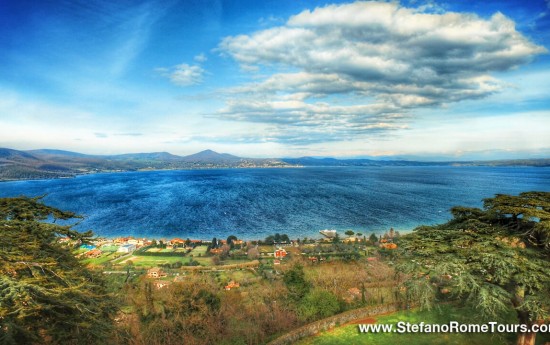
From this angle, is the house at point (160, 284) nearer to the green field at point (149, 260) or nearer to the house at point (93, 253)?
the green field at point (149, 260)

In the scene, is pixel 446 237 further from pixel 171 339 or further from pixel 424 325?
pixel 171 339

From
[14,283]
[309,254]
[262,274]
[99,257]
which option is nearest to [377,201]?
[309,254]

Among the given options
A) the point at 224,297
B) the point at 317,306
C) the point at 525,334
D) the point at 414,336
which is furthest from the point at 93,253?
the point at 525,334

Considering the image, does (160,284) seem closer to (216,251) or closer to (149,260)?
(149,260)

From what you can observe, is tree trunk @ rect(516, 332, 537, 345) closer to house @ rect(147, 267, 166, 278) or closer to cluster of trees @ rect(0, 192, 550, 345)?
cluster of trees @ rect(0, 192, 550, 345)

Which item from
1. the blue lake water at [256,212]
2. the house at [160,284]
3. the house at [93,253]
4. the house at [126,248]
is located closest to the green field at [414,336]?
the house at [160,284]

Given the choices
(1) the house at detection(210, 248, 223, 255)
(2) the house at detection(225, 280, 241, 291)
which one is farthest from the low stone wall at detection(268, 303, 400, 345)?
(1) the house at detection(210, 248, 223, 255)
